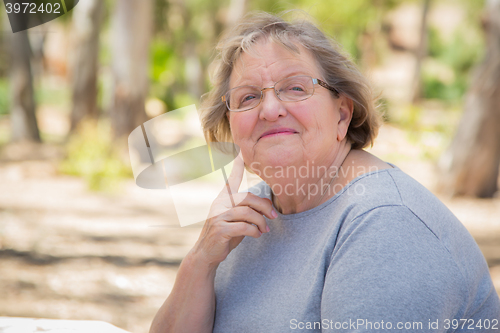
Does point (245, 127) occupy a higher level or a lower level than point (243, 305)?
higher

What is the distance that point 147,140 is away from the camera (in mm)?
1810

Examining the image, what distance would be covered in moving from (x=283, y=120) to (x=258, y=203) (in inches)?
12.4

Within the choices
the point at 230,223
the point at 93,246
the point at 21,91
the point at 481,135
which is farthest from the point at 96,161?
the point at 230,223

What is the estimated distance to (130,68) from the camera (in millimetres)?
8305

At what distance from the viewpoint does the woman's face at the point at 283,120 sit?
156 centimetres

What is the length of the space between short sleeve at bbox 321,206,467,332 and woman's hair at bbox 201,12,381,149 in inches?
24.4

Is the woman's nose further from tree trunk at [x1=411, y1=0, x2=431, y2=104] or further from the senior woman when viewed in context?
tree trunk at [x1=411, y1=0, x2=431, y2=104]

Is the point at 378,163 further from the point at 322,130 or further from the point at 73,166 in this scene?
the point at 73,166

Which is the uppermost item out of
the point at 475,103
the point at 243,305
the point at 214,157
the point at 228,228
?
the point at 214,157

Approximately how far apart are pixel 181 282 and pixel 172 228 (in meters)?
4.54

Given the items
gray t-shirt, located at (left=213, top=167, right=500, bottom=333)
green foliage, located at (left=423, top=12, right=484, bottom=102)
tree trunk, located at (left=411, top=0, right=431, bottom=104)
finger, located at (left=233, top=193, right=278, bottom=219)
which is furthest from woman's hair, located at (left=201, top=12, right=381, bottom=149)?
green foliage, located at (left=423, top=12, right=484, bottom=102)

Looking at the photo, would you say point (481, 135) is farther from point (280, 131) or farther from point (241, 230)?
point (241, 230)

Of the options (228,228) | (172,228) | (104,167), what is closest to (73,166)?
(104,167)

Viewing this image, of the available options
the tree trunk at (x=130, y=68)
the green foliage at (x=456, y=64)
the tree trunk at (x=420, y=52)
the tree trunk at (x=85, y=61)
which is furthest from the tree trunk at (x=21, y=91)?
the green foliage at (x=456, y=64)
